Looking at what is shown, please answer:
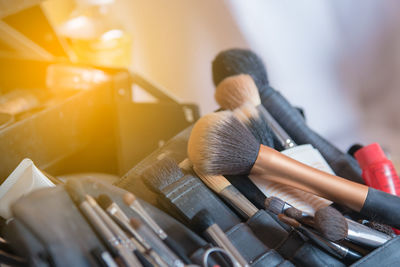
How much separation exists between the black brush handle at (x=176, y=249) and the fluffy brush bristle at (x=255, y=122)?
169mm

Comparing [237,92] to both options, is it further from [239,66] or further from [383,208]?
[383,208]

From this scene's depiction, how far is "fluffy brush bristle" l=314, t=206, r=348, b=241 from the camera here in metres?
0.33

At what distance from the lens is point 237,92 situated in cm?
47

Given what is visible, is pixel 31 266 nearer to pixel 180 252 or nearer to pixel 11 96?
pixel 180 252

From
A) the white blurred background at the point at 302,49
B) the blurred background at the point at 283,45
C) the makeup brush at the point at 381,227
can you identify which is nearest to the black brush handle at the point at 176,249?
the makeup brush at the point at 381,227

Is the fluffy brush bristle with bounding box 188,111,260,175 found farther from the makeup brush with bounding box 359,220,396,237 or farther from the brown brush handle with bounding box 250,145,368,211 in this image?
the makeup brush with bounding box 359,220,396,237

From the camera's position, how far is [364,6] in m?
0.76

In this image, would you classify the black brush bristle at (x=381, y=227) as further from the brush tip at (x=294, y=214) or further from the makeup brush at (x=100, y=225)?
the makeup brush at (x=100, y=225)

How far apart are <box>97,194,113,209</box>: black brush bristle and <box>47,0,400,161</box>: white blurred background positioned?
1.93 ft

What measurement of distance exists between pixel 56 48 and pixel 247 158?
42 centimetres

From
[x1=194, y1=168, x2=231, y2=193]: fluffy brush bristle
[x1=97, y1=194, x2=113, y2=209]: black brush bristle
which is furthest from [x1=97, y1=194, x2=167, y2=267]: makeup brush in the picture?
[x1=194, y1=168, x2=231, y2=193]: fluffy brush bristle

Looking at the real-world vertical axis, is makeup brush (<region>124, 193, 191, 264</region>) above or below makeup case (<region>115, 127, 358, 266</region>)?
above

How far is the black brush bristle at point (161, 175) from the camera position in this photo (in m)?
0.36

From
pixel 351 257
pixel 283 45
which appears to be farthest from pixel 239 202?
pixel 283 45
